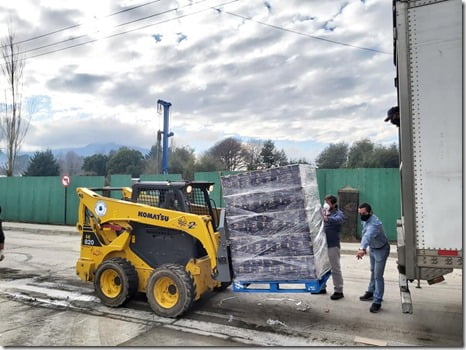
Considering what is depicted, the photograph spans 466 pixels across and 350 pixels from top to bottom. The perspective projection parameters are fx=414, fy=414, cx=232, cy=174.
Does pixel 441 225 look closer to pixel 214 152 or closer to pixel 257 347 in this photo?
pixel 257 347

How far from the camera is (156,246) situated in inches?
265

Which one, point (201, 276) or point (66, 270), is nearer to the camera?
point (201, 276)

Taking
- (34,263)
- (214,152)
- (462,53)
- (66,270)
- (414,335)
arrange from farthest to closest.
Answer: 1. (214,152)
2. (34,263)
3. (66,270)
4. (414,335)
5. (462,53)

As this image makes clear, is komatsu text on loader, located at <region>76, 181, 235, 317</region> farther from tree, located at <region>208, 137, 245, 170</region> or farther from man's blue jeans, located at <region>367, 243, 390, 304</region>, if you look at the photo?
tree, located at <region>208, 137, 245, 170</region>

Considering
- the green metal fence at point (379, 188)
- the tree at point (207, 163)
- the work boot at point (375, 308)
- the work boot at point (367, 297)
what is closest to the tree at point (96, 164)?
the tree at point (207, 163)

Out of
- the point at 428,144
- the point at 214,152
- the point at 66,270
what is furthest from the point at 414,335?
the point at 214,152

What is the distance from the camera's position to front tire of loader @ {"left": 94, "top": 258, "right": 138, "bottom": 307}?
6.52m

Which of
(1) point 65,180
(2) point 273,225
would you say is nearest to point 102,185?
(1) point 65,180

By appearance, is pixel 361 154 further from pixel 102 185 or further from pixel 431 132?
pixel 431 132

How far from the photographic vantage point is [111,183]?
19453mm

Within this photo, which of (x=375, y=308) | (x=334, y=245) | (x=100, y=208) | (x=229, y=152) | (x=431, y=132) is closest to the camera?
(x=431, y=132)

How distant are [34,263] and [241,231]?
24.1ft

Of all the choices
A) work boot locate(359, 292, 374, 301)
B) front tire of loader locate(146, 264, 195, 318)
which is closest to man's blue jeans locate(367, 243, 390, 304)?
work boot locate(359, 292, 374, 301)

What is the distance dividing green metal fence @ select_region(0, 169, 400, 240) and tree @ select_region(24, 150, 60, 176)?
960 inches
